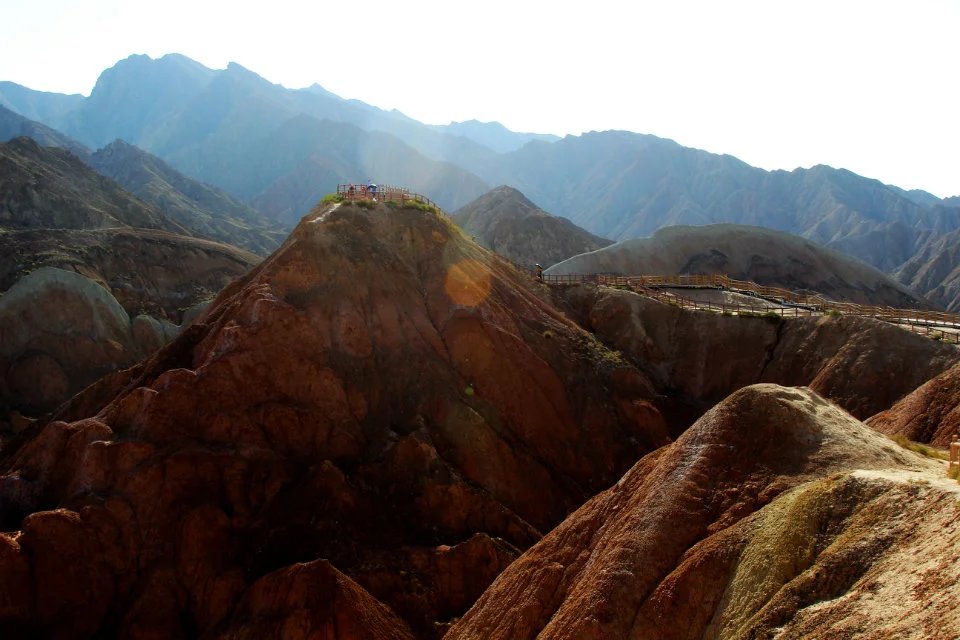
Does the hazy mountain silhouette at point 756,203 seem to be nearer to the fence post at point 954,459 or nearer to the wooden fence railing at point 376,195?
the wooden fence railing at point 376,195

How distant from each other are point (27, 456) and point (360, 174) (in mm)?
159613

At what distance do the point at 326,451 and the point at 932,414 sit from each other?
21.1 meters

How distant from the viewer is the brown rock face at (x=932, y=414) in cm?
2581

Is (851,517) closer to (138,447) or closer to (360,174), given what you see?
(138,447)

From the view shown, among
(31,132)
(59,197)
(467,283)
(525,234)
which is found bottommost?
(59,197)

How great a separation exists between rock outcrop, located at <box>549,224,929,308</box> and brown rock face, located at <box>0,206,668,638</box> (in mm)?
42112

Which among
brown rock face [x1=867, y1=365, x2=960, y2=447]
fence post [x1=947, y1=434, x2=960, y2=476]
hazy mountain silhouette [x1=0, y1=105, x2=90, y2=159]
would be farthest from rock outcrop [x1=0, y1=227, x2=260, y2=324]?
hazy mountain silhouette [x1=0, y1=105, x2=90, y2=159]

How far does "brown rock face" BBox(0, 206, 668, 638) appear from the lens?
2480 centimetres

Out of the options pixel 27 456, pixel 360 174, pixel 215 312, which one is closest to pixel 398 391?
pixel 215 312

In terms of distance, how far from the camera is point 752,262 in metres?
82.9

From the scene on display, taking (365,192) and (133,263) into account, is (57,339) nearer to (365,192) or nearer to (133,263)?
(133,263)

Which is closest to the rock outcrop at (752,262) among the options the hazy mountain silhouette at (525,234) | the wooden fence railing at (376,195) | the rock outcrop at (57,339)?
the hazy mountain silhouette at (525,234)

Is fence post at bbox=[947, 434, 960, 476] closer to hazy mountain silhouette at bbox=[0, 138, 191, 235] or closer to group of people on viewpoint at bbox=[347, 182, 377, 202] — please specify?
group of people on viewpoint at bbox=[347, 182, 377, 202]

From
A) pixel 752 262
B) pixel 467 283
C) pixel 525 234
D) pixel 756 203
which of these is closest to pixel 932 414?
pixel 467 283
